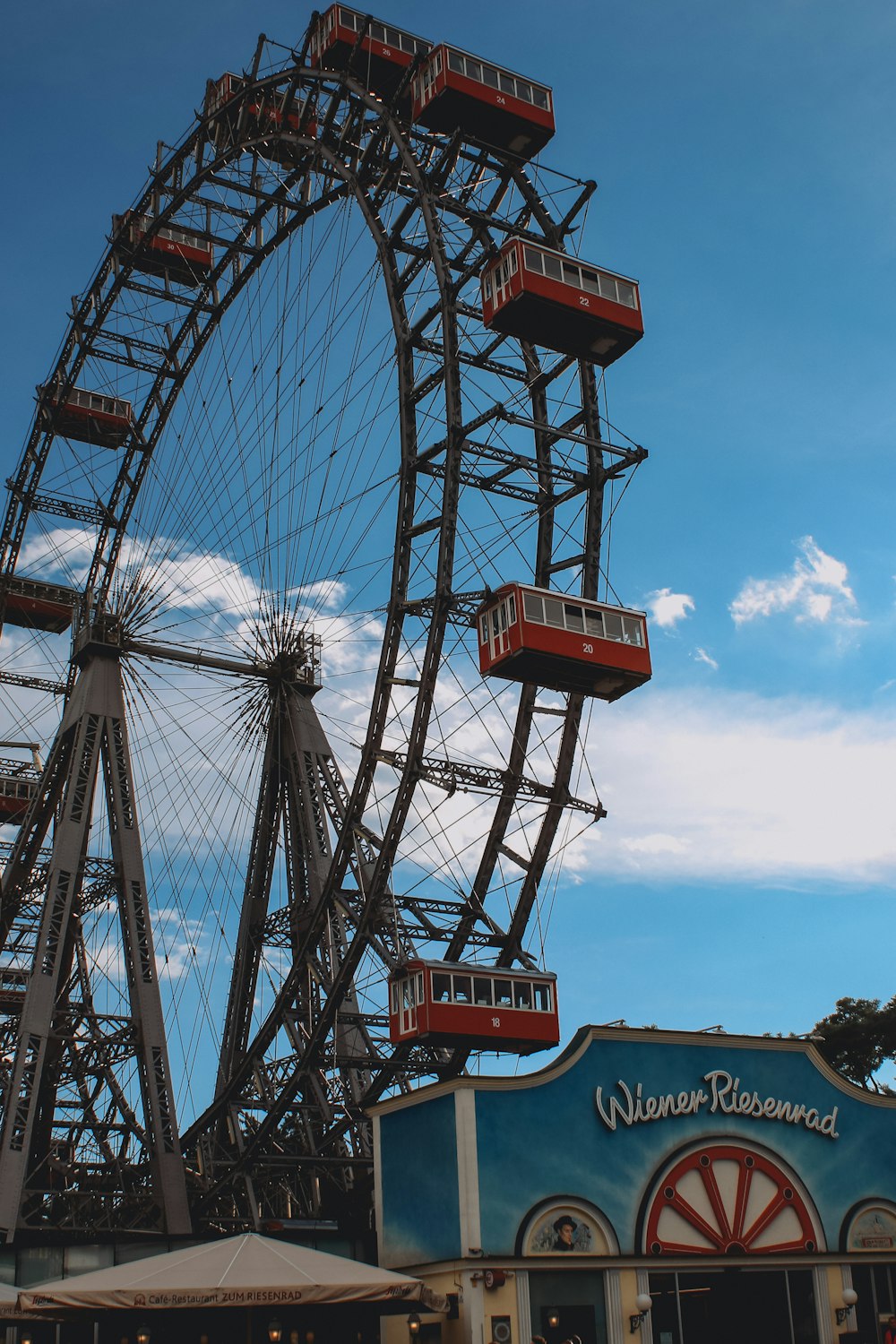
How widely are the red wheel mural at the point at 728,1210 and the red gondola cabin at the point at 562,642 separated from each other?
10357mm

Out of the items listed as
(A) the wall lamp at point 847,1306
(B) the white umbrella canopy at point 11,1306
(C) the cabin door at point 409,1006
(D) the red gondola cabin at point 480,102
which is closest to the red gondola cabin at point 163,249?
(D) the red gondola cabin at point 480,102

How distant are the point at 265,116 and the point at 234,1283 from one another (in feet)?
99.7

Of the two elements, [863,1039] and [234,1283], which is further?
[863,1039]

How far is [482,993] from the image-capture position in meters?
28.7

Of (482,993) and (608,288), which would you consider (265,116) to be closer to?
(608,288)

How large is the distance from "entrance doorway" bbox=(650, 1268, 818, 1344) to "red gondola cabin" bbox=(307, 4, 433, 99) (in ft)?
90.9

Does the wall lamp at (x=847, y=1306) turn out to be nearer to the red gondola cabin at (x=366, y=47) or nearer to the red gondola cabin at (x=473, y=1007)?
the red gondola cabin at (x=473, y=1007)

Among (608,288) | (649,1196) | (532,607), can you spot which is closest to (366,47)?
(608,288)

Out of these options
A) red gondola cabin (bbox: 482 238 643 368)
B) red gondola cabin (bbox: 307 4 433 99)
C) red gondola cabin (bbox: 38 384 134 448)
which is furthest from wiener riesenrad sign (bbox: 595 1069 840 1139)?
red gondola cabin (bbox: 38 384 134 448)

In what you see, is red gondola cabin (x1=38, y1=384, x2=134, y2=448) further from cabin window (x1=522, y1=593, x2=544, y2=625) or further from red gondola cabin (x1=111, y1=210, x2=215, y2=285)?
cabin window (x1=522, y1=593, x2=544, y2=625)

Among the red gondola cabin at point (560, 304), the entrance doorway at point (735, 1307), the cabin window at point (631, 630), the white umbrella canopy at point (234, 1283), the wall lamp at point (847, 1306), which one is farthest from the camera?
the red gondola cabin at point (560, 304)

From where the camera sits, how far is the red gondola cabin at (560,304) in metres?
31.0

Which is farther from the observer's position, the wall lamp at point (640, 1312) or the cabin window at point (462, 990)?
the cabin window at point (462, 990)

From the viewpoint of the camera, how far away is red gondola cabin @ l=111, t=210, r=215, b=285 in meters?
43.1
